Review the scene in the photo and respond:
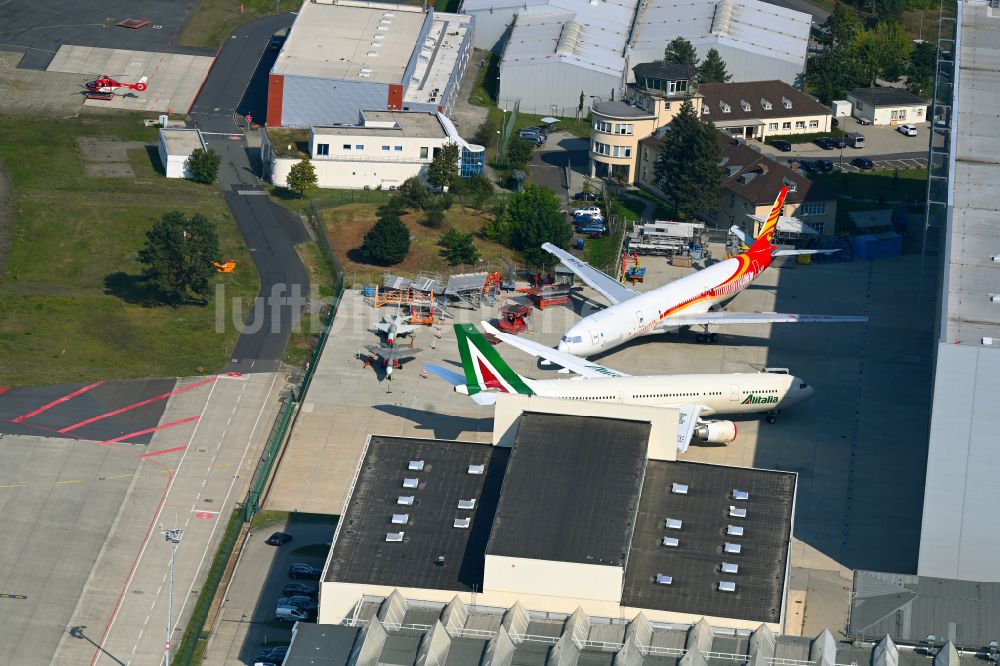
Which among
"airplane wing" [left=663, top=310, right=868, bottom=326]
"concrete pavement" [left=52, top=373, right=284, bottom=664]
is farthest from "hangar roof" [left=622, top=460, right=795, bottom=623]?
"airplane wing" [left=663, top=310, right=868, bottom=326]

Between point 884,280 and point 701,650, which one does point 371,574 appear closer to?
point 701,650

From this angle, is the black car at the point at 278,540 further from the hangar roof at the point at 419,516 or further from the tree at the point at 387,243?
the tree at the point at 387,243

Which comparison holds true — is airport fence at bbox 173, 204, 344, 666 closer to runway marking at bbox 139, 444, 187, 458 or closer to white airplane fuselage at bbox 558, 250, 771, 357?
runway marking at bbox 139, 444, 187, 458

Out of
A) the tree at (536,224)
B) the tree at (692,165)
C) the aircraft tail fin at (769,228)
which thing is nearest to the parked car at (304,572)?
the tree at (536,224)

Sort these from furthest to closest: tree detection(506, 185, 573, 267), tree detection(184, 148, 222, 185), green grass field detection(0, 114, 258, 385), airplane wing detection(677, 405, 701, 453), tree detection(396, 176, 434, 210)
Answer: tree detection(184, 148, 222, 185) → tree detection(396, 176, 434, 210) → tree detection(506, 185, 573, 267) → green grass field detection(0, 114, 258, 385) → airplane wing detection(677, 405, 701, 453)

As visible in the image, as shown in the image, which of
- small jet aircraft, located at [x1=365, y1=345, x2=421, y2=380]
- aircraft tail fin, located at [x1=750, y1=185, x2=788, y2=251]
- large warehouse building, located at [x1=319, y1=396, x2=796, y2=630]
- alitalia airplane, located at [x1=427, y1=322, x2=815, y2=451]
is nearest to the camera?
large warehouse building, located at [x1=319, y1=396, x2=796, y2=630]

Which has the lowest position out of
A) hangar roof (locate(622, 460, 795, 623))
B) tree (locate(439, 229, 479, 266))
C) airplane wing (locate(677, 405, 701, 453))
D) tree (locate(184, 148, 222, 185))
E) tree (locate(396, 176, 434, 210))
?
tree (locate(184, 148, 222, 185))

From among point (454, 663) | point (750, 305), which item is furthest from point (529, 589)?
point (750, 305)
